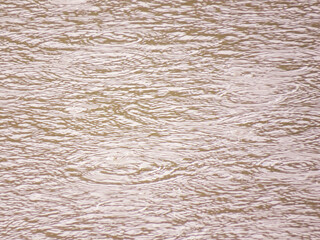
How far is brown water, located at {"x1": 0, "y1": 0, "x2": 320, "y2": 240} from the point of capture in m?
0.97

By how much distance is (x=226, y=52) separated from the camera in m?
1.52

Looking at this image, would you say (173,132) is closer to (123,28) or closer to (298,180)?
(298,180)

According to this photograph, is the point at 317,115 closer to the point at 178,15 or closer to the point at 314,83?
the point at 314,83

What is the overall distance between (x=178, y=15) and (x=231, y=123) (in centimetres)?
63

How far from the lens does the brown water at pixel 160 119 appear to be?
970mm

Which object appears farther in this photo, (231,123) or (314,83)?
(314,83)

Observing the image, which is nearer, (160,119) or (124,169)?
(124,169)

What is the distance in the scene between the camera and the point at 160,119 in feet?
Answer: 4.14

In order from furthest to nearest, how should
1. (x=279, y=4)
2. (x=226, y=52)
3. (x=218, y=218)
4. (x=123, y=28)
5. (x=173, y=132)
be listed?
(x=279, y=4), (x=123, y=28), (x=226, y=52), (x=173, y=132), (x=218, y=218)

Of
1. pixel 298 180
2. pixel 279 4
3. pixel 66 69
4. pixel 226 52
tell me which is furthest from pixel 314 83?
pixel 66 69

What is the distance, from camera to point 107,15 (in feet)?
5.78

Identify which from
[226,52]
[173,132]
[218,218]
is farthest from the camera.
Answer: [226,52]

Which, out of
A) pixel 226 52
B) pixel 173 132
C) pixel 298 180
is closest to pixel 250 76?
pixel 226 52

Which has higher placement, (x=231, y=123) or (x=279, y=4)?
(x=279, y=4)
